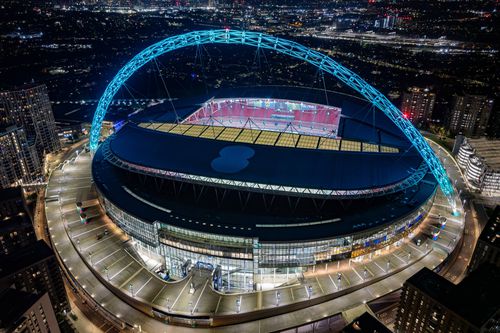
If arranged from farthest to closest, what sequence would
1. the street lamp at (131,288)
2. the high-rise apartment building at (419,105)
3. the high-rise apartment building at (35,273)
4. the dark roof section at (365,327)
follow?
the high-rise apartment building at (419,105) → the street lamp at (131,288) → the high-rise apartment building at (35,273) → the dark roof section at (365,327)

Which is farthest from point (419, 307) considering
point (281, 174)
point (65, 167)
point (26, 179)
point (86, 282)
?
point (26, 179)

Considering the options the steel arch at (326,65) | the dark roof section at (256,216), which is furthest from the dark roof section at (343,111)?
the dark roof section at (256,216)

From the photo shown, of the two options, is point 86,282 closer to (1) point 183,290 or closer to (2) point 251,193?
(1) point 183,290

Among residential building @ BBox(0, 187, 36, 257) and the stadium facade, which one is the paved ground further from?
residential building @ BBox(0, 187, 36, 257)

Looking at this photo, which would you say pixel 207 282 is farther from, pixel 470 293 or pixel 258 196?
pixel 470 293

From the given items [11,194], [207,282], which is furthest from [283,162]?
[11,194]

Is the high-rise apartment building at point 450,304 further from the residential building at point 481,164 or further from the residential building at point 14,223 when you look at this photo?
the residential building at point 14,223
